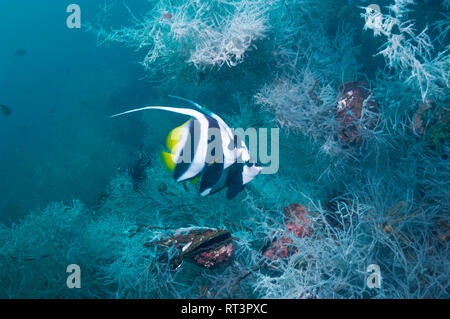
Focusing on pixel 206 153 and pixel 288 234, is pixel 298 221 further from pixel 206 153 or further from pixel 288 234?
pixel 206 153

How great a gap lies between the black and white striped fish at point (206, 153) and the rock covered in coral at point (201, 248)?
2.14 feet

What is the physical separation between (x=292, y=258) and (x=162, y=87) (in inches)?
133

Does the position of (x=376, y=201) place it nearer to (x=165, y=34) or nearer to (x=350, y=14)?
(x=350, y=14)

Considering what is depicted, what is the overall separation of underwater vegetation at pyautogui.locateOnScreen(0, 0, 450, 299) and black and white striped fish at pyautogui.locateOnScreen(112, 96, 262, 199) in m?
0.79

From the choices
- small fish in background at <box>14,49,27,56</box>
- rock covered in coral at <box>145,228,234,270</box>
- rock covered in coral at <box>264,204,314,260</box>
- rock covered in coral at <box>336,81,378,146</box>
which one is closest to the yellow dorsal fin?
rock covered in coral at <box>145,228,234,270</box>

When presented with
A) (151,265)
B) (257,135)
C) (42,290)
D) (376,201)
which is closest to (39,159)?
(42,290)

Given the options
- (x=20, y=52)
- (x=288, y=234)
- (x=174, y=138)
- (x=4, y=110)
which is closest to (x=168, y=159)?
(x=174, y=138)

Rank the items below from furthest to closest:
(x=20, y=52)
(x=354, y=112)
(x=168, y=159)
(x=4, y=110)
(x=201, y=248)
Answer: (x=20, y=52)
(x=4, y=110)
(x=354, y=112)
(x=201, y=248)
(x=168, y=159)

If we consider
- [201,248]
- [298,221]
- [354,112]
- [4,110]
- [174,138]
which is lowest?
[201,248]

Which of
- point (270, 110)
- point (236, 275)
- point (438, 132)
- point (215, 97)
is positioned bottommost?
point (236, 275)

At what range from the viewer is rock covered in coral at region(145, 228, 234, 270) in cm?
220

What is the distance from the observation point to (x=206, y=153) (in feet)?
5.34

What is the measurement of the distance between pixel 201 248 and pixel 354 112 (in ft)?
6.99

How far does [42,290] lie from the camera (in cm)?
235
